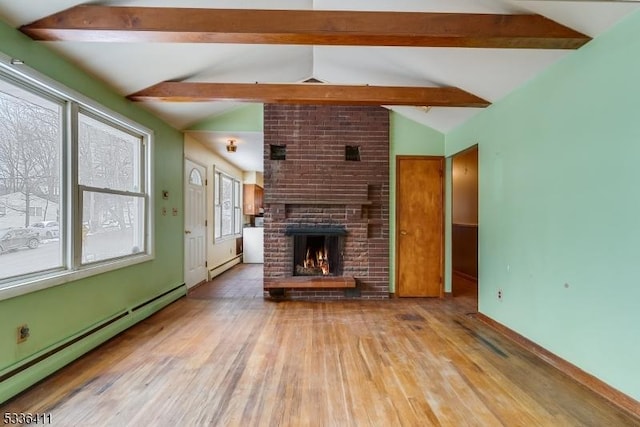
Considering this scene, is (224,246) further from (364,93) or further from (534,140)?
(534,140)

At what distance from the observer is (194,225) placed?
16.8ft

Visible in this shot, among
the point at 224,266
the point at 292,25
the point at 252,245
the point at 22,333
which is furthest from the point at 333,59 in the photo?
the point at 252,245

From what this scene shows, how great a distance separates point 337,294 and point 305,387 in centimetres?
232

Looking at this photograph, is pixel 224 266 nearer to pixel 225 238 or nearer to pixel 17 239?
pixel 225 238

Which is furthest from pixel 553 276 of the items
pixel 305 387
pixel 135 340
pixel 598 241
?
pixel 135 340

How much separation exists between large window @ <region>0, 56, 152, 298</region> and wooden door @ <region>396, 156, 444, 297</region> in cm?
343

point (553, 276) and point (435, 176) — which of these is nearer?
point (553, 276)

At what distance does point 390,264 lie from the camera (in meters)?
4.50

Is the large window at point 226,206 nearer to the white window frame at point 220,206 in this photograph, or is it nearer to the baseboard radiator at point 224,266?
the white window frame at point 220,206

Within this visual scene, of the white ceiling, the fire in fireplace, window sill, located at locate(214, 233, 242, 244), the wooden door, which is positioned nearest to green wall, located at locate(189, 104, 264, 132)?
the white ceiling

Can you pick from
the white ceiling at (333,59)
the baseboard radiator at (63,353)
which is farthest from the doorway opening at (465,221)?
the baseboard radiator at (63,353)

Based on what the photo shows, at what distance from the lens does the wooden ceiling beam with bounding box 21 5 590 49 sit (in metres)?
2.09

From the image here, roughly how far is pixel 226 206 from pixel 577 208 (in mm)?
6049

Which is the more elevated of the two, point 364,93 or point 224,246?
point 364,93
